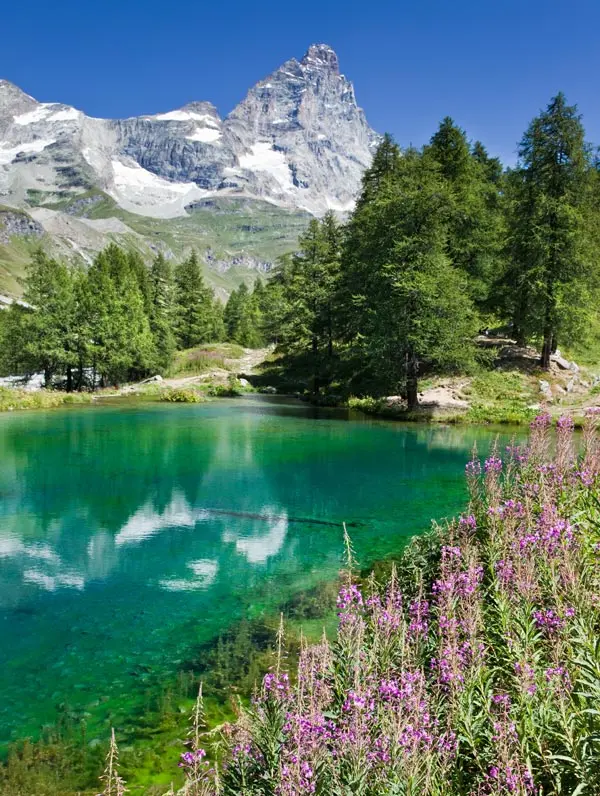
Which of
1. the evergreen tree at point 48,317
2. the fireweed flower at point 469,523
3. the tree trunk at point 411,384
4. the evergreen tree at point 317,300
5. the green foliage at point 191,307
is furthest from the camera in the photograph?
the green foliage at point 191,307

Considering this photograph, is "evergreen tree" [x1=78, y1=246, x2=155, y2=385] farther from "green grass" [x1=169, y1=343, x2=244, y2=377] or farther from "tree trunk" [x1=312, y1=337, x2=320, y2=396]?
"tree trunk" [x1=312, y1=337, x2=320, y2=396]

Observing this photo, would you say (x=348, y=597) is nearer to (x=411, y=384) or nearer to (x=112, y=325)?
(x=411, y=384)

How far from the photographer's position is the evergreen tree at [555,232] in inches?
1307

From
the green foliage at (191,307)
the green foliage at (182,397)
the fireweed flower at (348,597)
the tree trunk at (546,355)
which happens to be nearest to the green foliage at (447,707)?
the fireweed flower at (348,597)

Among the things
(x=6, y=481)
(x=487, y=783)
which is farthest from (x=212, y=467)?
(x=487, y=783)

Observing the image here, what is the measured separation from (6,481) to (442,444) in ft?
59.4

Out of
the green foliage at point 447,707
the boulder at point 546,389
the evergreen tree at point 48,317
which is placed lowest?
the green foliage at point 447,707

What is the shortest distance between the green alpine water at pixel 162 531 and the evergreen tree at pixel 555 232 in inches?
423

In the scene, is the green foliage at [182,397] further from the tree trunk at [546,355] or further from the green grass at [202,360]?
the tree trunk at [546,355]

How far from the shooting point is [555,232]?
111 ft

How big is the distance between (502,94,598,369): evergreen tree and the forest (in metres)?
0.09

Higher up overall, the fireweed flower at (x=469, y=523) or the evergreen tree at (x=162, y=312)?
the evergreen tree at (x=162, y=312)

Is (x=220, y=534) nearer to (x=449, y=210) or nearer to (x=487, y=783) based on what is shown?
(x=487, y=783)

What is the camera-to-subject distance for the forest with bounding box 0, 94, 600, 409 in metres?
33.4
